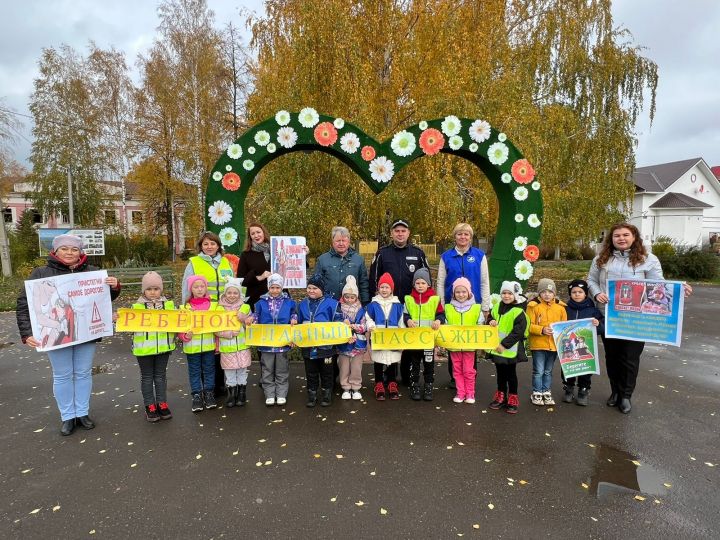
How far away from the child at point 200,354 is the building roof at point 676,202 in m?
39.9

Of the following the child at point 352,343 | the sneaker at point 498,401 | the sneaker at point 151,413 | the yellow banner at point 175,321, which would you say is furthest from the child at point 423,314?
the sneaker at point 151,413

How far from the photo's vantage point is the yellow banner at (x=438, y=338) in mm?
4555

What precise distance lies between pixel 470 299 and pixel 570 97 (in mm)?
13403

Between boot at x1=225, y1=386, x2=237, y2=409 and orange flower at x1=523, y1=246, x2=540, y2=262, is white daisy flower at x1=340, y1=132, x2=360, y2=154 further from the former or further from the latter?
boot at x1=225, y1=386, x2=237, y2=409

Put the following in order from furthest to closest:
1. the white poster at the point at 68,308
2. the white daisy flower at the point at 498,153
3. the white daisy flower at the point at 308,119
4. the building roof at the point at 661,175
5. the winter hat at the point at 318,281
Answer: the building roof at the point at 661,175
the white daisy flower at the point at 498,153
the white daisy flower at the point at 308,119
the winter hat at the point at 318,281
the white poster at the point at 68,308

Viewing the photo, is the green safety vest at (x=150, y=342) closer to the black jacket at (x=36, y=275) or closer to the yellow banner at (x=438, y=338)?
the black jacket at (x=36, y=275)

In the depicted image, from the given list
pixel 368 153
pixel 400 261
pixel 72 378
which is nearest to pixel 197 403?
pixel 72 378

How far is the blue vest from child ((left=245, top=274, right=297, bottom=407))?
75.9 inches

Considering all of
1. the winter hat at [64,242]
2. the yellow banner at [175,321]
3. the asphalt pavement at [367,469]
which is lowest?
the asphalt pavement at [367,469]

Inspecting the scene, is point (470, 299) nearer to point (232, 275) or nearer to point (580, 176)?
point (232, 275)

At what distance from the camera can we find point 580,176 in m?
13.4

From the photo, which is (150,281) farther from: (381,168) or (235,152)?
(381,168)

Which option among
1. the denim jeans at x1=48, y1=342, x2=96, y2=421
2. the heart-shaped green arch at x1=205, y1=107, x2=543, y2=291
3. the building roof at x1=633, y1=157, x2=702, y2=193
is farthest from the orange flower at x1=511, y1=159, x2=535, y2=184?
the building roof at x1=633, y1=157, x2=702, y2=193

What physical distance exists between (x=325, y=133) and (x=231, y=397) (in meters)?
3.69
